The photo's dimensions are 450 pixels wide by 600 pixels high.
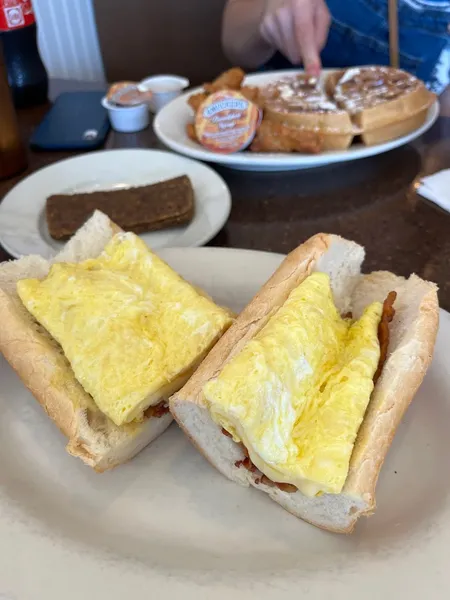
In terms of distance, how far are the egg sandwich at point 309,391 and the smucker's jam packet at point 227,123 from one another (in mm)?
1002

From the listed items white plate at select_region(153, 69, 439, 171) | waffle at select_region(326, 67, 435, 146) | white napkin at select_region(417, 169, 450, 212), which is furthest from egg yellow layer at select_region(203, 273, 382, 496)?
waffle at select_region(326, 67, 435, 146)

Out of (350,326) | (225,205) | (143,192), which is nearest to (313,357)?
(350,326)

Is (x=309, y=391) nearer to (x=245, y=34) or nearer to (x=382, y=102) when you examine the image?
(x=382, y=102)

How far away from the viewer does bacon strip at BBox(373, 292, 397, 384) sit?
1.21 metres

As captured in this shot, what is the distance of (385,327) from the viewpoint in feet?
4.18

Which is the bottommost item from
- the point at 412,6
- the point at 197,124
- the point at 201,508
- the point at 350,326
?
the point at 201,508

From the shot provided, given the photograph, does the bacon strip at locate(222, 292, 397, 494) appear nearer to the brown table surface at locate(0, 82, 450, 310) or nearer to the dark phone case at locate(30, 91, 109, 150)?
the brown table surface at locate(0, 82, 450, 310)

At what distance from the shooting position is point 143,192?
6.46ft

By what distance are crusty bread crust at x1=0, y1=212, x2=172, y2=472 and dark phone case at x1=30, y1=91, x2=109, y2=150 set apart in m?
1.22

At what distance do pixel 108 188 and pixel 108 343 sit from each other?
3.82 feet

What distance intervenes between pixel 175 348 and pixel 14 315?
44 cm

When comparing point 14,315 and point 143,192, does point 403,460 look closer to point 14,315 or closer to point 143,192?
point 14,315

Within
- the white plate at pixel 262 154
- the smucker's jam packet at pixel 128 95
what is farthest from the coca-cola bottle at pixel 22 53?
the white plate at pixel 262 154

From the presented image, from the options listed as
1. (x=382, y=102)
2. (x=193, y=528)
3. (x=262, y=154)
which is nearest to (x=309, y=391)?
(x=193, y=528)
